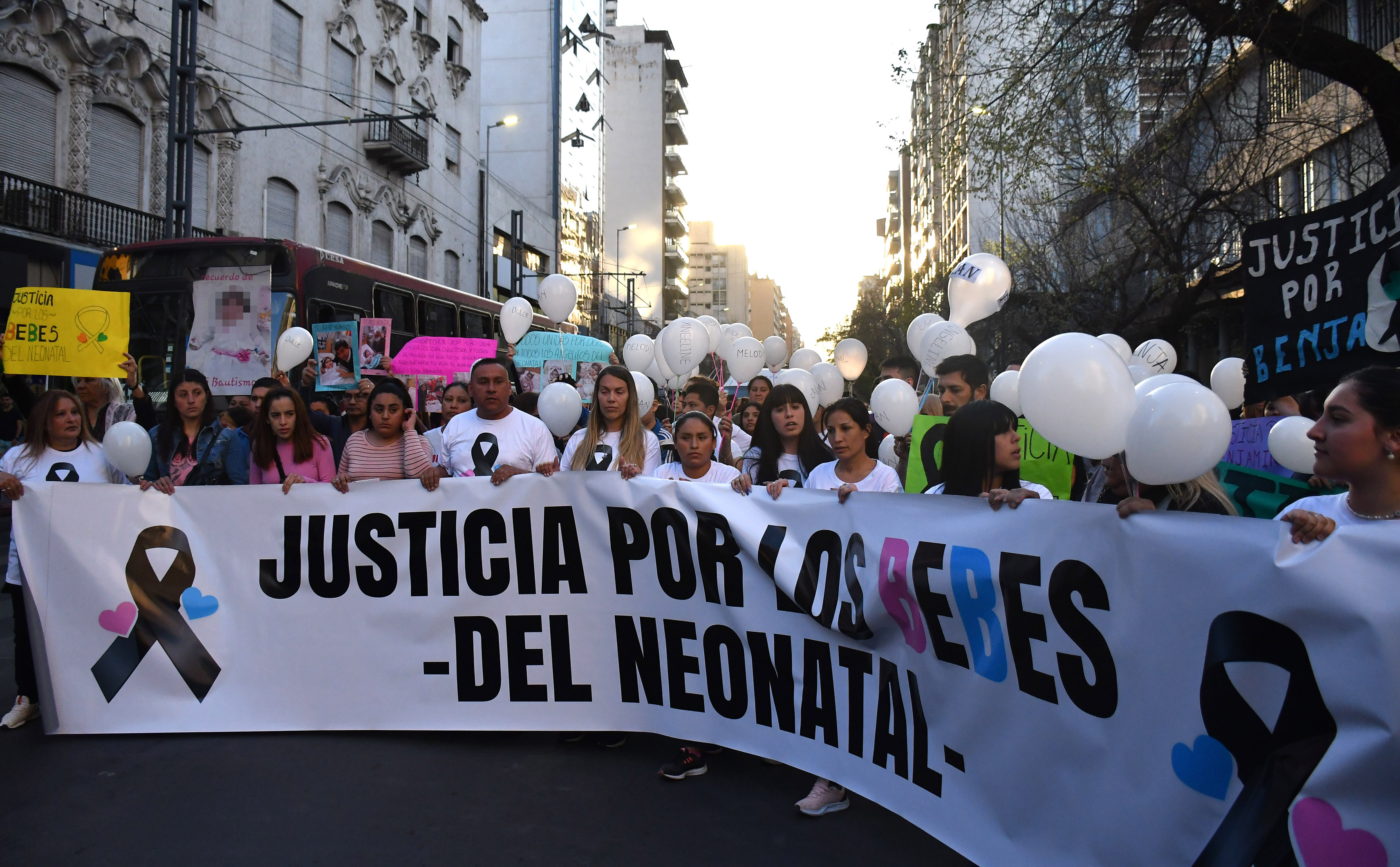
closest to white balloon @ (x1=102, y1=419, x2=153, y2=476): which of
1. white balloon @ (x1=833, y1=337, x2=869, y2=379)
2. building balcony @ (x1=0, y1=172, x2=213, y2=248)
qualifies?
white balloon @ (x1=833, y1=337, x2=869, y2=379)

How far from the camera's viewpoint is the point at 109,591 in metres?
4.54

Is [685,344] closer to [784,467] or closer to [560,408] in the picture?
[560,408]

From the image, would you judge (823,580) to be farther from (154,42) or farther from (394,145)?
(394,145)

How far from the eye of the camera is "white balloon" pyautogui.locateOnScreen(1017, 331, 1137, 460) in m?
3.03

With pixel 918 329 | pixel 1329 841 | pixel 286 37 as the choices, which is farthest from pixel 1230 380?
pixel 286 37

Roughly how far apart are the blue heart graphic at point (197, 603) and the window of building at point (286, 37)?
21643 mm

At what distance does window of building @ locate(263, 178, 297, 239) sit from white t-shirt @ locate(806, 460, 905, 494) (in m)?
20.7

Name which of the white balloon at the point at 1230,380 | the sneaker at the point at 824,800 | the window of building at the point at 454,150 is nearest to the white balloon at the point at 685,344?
the white balloon at the point at 1230,380

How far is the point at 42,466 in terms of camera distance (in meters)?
4.82

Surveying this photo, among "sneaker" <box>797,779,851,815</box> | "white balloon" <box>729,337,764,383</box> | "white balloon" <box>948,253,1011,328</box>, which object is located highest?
"white balloon" <box>948,253,1011,328</box>

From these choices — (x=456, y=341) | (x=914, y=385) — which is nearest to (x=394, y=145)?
(x=456, y=341)

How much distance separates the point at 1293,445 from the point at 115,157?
1971cm

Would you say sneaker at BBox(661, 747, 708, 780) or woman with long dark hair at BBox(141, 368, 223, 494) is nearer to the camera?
sneaker at BBox(661, 747, 708, 780)

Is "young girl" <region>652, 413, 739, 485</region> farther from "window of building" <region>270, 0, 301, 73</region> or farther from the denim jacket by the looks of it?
"window of building" <region>270, 0, 301, 73</region>
